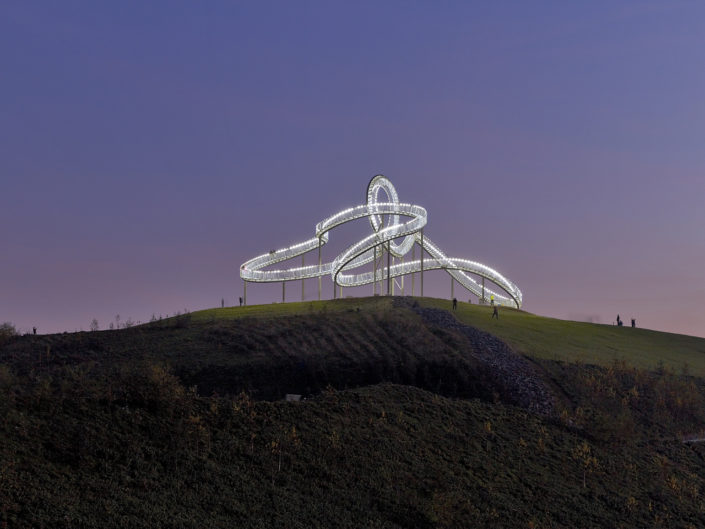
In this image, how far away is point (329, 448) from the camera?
14289 millimetres

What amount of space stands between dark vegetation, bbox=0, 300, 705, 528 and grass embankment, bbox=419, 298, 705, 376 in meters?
6.60

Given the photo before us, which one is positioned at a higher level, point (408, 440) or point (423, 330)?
point (423, 330)

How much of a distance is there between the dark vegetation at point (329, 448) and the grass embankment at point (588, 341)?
21.7ft

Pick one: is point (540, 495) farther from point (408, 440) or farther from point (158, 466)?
point (158, 466)

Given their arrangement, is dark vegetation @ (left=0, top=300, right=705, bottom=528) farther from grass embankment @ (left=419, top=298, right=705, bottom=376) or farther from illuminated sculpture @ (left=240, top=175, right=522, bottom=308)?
illuminated sculpture @ (left=240, top=175, right=522, bottom=308)

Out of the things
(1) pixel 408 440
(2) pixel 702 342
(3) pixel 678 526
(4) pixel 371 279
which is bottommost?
(3) pixel 678 526

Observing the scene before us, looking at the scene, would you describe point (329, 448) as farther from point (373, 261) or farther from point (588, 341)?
point (373, 261)

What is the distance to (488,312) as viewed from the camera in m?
45.3

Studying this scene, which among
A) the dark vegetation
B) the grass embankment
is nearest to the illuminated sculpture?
the grass embankment

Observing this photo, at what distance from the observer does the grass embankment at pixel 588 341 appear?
3331 cm

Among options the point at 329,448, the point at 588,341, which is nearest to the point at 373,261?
the point at 588,341

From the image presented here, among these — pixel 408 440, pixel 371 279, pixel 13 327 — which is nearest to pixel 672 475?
pixel 408 440

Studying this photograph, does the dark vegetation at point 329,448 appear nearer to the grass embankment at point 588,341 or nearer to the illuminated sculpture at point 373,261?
the grass embankment at point 588,341

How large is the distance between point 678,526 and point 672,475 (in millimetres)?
3191
